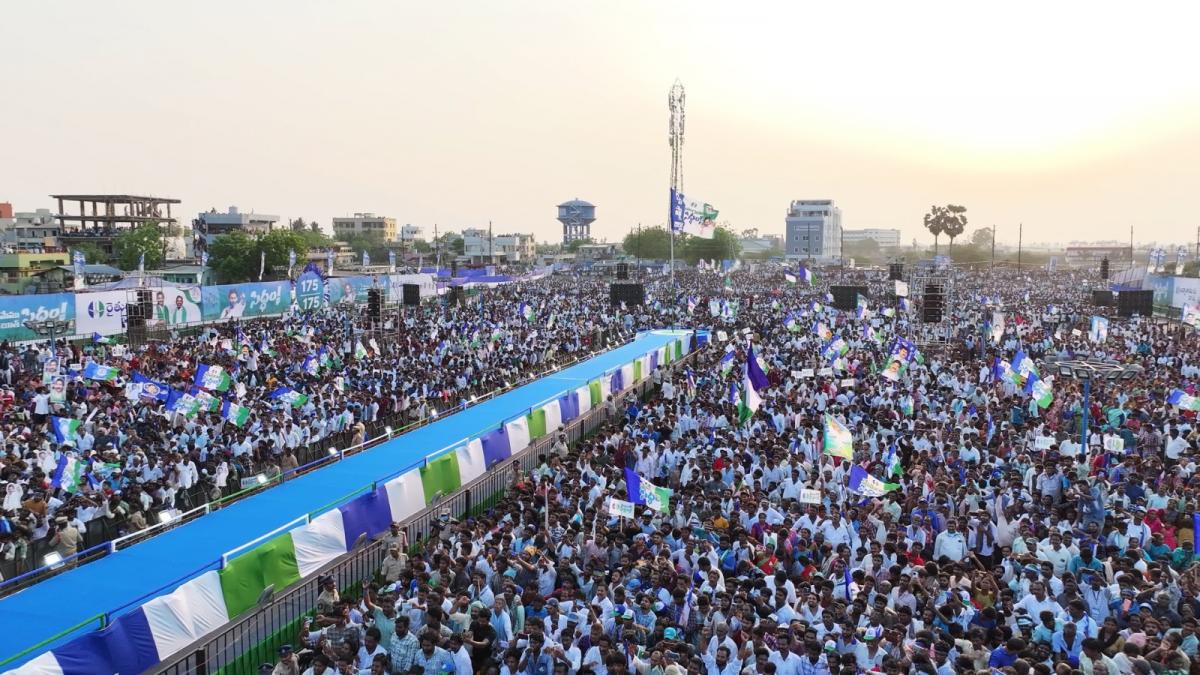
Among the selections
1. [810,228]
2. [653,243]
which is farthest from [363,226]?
[810,228]

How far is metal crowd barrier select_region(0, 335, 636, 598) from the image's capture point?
1104cm

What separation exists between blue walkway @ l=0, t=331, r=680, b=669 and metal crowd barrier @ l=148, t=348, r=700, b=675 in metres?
0.79

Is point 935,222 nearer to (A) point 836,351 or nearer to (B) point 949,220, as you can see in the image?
(B) point 949,220

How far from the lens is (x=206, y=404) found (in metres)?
17.1

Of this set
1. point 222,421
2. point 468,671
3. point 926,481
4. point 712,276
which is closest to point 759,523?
point 926,481

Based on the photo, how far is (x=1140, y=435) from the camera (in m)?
16.7

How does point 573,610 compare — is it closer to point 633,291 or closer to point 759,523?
point 759,523

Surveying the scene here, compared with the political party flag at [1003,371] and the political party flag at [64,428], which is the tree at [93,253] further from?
the political party flag at [1003,371]

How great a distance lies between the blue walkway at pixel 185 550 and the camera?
888 centimetres

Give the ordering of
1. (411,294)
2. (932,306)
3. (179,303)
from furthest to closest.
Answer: (411,294) → (179,303) → (932,306)

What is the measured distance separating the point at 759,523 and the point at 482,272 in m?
52.5

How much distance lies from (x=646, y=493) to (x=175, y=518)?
6.41m

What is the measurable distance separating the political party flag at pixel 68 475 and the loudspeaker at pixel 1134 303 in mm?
37012

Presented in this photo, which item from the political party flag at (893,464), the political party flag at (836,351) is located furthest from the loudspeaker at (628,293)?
the political party flag at (893,464)
